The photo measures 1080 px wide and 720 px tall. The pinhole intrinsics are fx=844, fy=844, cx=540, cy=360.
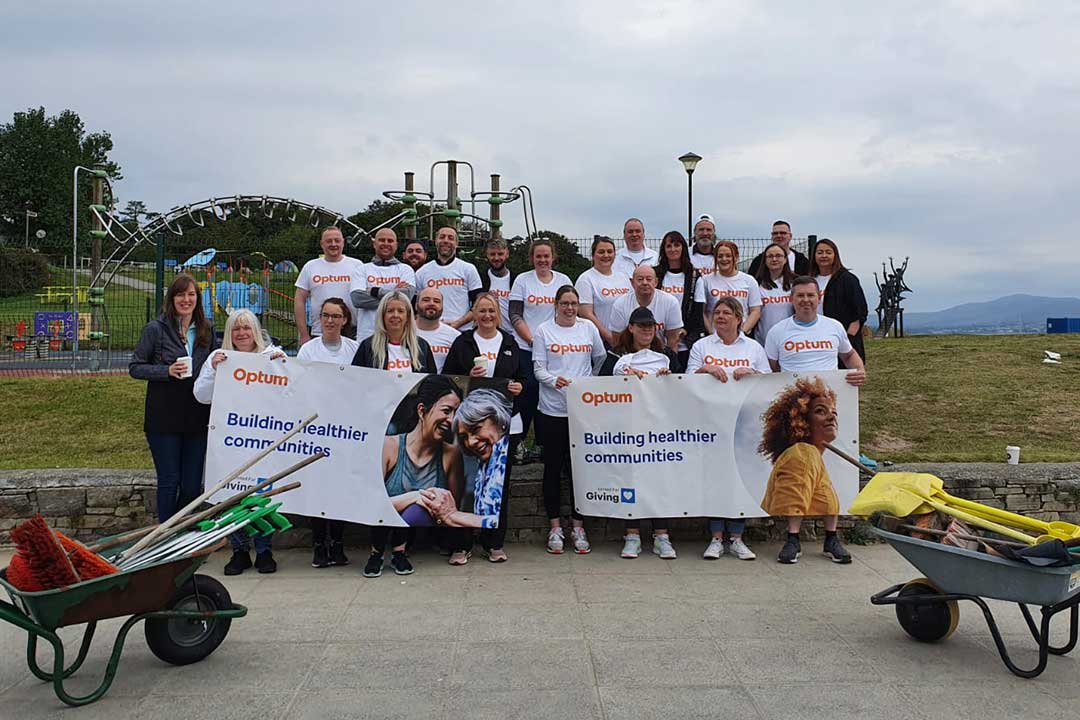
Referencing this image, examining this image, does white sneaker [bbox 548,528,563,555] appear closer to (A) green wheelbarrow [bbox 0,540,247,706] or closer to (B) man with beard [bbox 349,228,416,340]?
(B) man with beard [bbox 349,228,416,340]

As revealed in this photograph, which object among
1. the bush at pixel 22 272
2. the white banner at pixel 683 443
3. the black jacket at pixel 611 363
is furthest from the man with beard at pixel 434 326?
the bush at pixel 22 272

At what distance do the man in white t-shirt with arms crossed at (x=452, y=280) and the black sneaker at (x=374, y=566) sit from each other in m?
2.08

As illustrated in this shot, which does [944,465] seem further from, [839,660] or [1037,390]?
[1037,390]

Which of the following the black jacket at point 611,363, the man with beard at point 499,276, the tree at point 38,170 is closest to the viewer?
the black jacket at point 611,363

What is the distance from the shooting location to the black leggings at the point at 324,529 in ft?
19.3

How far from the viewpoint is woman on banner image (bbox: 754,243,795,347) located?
683 cm

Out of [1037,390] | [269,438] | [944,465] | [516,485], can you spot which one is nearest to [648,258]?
[516,485]

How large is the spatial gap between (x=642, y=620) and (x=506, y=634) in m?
0.77

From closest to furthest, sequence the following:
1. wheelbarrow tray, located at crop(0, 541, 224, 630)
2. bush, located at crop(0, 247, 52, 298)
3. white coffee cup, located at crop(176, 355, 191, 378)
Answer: wheelbarrow tray, located at crop(0, 541, 224, 630) → white coffee cup, located at crop(176, 355, 191, 378) → bush, located at crop(0, 247, 52, 298)

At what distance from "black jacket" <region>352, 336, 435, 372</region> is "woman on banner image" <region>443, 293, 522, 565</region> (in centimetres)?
12

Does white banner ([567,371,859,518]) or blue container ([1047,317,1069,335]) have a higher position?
blue container ([1047,317,1069,335])

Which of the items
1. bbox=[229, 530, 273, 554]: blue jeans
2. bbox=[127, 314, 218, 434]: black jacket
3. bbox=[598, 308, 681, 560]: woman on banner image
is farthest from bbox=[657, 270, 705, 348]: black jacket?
bbox=[127, 314, 218, 434]: black jacket

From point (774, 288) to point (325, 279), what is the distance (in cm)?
363

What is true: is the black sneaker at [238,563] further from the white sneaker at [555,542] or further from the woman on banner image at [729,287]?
the woman on banner image at [729,287]
